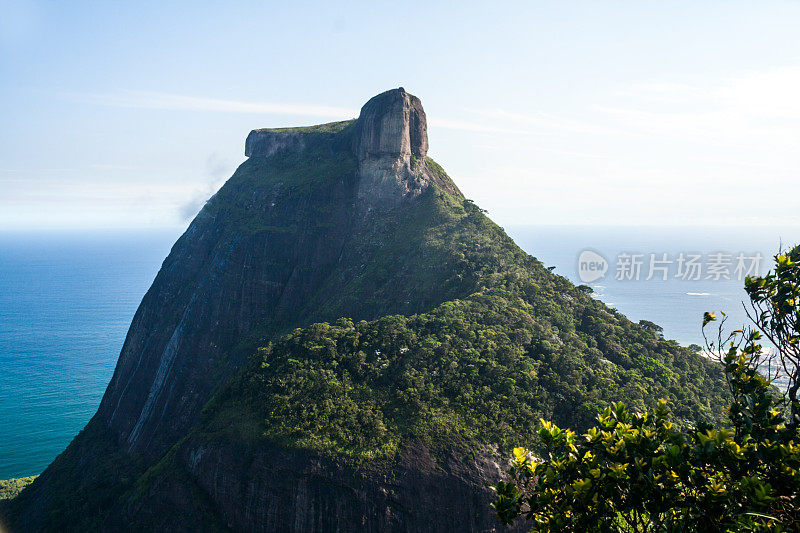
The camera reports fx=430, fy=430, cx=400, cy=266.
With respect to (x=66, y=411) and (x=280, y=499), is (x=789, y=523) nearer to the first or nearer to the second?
(x=280, y=499)

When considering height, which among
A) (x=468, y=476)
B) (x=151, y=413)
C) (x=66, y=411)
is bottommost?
(x=66, y=411)

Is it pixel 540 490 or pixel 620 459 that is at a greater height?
pixel 620 459

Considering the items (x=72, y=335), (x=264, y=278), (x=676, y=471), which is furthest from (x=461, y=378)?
(x=72, y=335)

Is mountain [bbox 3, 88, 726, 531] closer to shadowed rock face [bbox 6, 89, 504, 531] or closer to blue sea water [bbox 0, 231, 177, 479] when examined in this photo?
shadowed rock face [bbox 6, 89, 504, 531]

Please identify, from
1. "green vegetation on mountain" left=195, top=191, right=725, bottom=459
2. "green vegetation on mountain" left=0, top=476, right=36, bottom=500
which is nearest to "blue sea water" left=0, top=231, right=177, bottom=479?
"green vegetation on mountain" left=0, top=476, right=36, bottom=500

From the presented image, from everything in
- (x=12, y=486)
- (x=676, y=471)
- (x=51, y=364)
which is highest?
(x=676, y=471)

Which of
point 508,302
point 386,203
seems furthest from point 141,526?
point 386,203

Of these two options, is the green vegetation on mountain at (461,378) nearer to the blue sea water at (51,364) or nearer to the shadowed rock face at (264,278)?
the shadowed rock face at (264,278)

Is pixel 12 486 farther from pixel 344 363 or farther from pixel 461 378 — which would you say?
pixel 461 378
